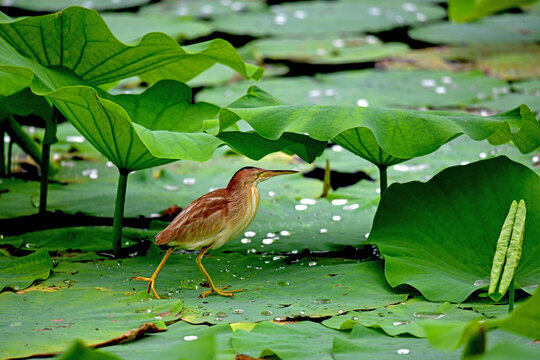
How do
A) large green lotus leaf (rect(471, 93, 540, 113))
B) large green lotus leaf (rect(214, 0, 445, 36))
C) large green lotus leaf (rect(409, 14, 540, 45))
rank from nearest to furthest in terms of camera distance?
large green lotus leaf (rect(471, 93, 540, 113))
large green lotus leaf (rect(409, 14, 540, 45))
large green lotus leaf (rect(214, 0, 445, 36))

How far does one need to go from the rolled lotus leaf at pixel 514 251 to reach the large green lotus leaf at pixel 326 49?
2963 millimetres

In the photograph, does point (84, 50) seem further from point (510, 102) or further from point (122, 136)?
point (510, 102)

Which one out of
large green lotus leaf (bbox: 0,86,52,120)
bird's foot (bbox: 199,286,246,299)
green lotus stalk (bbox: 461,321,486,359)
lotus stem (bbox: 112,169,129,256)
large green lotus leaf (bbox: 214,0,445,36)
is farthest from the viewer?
large green lotus leaf (bbox: 214,0,445,36)

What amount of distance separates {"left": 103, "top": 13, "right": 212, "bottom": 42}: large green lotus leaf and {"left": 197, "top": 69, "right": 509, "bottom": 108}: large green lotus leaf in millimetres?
839

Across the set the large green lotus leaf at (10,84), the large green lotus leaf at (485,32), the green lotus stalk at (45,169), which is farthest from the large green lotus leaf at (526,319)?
the large green lotus leaf at (485,32)

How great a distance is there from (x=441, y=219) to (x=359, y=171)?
3.49 feet

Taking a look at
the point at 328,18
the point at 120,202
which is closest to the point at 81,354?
the point at 120,202

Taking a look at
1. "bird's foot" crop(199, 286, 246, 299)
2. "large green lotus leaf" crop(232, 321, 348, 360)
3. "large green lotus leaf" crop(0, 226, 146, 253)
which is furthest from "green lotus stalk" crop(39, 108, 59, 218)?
"large green lotus leaf" crop(232, 321, 348, 360)

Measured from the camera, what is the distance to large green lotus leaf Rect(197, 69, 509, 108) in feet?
11.6

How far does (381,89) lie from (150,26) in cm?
190

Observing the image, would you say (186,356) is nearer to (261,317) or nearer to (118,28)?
(261,317)

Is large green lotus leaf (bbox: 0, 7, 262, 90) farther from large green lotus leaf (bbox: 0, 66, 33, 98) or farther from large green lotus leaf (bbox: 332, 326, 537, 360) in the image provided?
large green lotus leaf (bbox: 332, 326, 537, 360)

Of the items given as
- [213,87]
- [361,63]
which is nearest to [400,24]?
[361,63]

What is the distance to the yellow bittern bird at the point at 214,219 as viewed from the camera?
1.76 metres
